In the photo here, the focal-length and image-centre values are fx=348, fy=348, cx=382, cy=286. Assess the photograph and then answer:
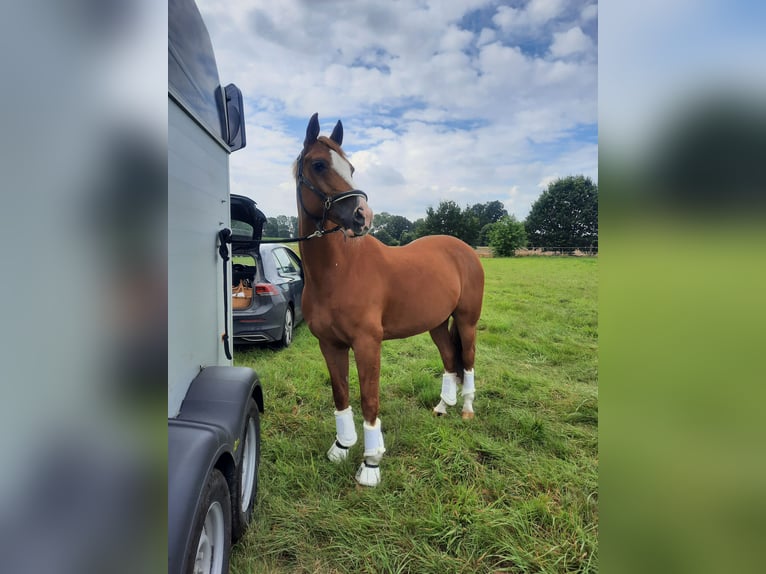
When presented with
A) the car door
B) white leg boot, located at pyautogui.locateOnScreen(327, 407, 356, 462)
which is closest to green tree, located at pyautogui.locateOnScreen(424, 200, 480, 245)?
the car door

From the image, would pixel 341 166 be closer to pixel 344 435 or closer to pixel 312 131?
pixel 312 131

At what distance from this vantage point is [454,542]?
1823 mm

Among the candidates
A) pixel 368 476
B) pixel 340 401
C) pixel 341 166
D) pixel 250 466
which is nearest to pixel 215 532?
pixel 250 466

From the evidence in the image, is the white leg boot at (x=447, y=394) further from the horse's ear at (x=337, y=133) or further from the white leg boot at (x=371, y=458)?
the horse's ear at (x=337, y=133)

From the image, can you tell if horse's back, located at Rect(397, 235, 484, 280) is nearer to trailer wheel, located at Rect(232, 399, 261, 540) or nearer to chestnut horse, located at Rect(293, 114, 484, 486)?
chestnut horse, located at Rect(293, 114, 484, 486)

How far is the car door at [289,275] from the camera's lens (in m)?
5.66

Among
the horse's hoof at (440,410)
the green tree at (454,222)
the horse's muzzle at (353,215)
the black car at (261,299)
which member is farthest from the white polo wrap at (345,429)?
the green tree at (454,222)

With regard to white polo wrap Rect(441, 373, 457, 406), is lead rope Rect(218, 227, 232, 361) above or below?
above

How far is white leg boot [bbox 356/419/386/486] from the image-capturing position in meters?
2.24

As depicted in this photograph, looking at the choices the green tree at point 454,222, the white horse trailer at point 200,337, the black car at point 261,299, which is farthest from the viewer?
the green tree at point 454,222

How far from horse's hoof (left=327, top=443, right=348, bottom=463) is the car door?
3.11m

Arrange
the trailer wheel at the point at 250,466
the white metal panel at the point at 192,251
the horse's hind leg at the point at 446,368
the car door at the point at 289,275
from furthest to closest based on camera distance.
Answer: the car door at the point at 289,275, the horse's hind leg at the point at 446,368, the trailer wheel at the point at 250,466, the white metal panel at the point at 192,251
